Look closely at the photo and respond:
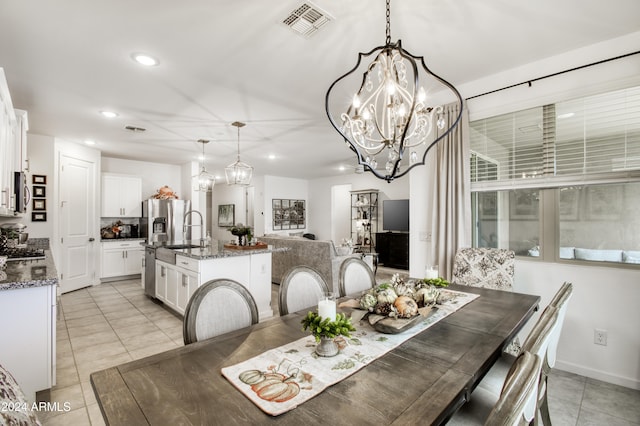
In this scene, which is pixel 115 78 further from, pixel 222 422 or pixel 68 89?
pixel 222 422

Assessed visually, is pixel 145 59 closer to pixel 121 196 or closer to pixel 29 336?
pixel 29 336

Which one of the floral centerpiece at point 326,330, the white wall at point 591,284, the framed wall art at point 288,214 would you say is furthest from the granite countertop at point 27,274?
the framed wall art at point 288,214

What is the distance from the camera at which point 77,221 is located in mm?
5609

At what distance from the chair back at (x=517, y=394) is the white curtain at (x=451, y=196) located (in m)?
2.48

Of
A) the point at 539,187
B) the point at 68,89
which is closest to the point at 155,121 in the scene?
the point at 68,89

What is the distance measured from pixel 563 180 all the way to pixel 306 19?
2.53 m

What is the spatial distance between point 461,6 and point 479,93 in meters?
1.29

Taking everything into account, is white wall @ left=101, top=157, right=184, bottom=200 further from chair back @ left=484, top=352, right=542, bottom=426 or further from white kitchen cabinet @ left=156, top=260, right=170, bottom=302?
chair back @ left=484, top=352, right=542, bottom=426

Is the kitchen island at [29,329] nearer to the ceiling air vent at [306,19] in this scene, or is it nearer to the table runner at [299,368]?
the table runner at [299,368]

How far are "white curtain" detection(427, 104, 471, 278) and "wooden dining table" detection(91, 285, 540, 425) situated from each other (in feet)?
5.42

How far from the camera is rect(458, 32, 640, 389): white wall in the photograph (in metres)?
2.36

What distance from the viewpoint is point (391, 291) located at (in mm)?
1680

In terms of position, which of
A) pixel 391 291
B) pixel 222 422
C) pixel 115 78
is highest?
pixel 115 78

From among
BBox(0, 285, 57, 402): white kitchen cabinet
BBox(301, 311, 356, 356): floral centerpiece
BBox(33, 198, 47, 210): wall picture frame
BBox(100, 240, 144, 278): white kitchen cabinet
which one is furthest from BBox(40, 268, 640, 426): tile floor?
BBox(301, 311, 356, 356): floral centerpiece
